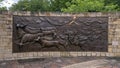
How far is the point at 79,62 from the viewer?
10.9 meters

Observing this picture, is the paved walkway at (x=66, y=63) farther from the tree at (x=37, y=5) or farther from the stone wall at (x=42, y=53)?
the tree at (x=37, y=5)

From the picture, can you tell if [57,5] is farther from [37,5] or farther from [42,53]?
[42,53]

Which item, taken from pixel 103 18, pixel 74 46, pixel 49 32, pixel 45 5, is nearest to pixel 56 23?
pixel 49 32

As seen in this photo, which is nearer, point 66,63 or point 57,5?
point 66,63

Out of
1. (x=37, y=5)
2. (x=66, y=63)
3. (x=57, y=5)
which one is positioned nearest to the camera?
(x=66, y=63)

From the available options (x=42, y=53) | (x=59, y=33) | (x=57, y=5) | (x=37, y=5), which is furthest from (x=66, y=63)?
(x=37, y=5)

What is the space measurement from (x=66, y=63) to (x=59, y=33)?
58.4 inches

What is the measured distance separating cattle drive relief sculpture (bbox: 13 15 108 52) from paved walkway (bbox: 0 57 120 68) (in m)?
0.50

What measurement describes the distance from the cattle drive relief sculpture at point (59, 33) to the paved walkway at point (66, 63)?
1.64 feet

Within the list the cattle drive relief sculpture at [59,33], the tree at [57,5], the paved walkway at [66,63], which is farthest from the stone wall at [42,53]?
the tree at [57,5]

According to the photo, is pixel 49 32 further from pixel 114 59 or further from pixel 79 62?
pixel 114 59

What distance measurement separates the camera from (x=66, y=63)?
10.6 metres

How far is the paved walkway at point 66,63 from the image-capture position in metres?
10.2

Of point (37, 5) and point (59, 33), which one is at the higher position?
point (37, 5)
